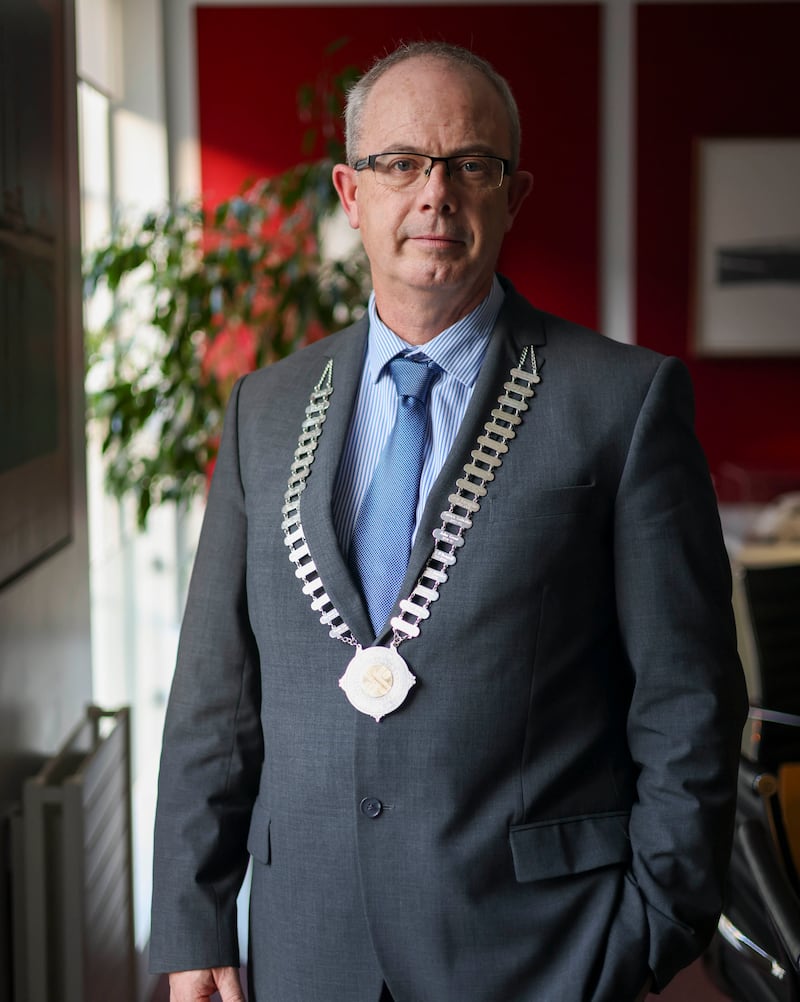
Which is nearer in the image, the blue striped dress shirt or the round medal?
the round medal

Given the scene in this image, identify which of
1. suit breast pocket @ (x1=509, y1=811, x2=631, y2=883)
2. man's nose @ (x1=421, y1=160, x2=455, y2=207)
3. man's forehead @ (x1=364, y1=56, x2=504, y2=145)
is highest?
man's forehead @ (x1=364, y1=56, x2=504, y2=145)

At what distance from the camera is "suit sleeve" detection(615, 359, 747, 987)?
4.34 ft

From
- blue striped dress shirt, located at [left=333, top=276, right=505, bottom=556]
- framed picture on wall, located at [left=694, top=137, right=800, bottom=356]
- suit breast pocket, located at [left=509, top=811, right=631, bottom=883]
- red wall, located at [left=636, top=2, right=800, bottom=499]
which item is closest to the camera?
suit breast pocket, located at [left=509, top=811, right=631, bottom=883]

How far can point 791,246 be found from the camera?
19.0ft

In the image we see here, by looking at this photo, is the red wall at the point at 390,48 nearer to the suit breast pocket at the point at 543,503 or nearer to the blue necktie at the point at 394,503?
the blue necktie at the point at 394,503

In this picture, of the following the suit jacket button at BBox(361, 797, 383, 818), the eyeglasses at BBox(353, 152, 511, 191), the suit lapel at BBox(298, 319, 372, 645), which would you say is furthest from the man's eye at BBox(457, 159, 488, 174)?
the suit jacket button at BBox(361, 797, 383, 818)

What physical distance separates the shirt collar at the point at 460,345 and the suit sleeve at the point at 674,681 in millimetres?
212

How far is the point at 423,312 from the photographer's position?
1420 mm

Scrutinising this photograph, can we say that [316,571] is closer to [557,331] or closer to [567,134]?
[557,331]

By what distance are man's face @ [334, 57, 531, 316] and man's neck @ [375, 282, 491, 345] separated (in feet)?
0.03

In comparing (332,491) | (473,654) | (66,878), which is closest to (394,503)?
(332,491)

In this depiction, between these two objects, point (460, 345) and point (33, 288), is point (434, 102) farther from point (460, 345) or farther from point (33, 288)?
point (33, 288)

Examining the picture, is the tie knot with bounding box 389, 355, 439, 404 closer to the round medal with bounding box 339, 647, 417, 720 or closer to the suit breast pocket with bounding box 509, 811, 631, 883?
the round medal with bounding box 339, 647, 417, 720

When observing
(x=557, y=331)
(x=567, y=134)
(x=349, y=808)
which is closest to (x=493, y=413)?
(x=557, y=331)
